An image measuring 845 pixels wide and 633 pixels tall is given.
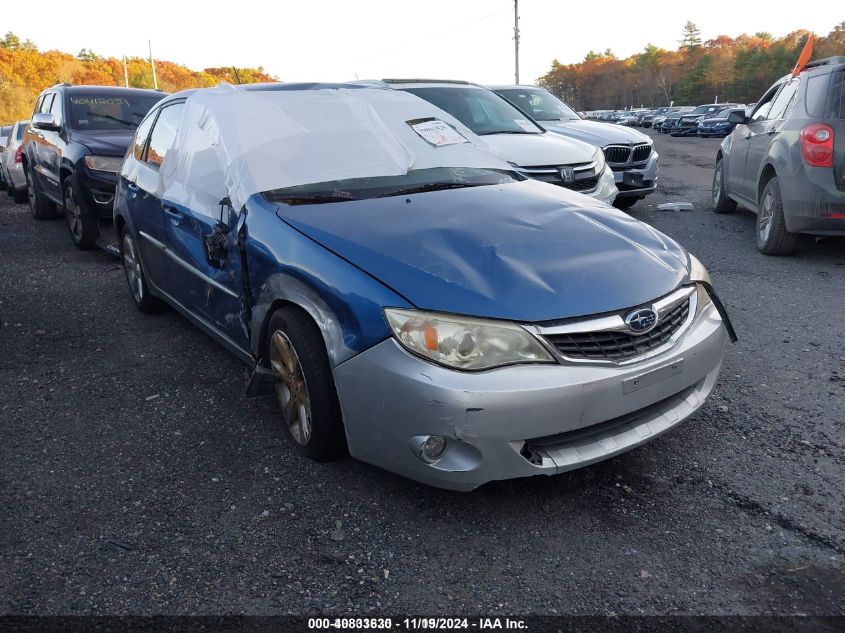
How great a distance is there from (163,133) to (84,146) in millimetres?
3449

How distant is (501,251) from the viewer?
267cm

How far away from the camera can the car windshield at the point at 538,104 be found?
9.29 meters

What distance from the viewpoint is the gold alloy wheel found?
284 cm

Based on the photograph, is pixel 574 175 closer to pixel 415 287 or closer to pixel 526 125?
pixel 526 125

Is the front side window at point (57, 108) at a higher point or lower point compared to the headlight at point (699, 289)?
higher

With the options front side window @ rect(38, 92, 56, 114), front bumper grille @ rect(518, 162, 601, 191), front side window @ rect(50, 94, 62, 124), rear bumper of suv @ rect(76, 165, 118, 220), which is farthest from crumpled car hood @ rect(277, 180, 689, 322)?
front side window @ rect(38, 92, 56, 114)

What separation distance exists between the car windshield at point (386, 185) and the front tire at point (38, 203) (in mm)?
8183

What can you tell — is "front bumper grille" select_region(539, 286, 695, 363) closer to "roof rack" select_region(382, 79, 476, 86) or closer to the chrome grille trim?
the chrome grille trim

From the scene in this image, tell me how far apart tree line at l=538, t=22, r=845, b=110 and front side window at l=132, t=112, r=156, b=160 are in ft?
243

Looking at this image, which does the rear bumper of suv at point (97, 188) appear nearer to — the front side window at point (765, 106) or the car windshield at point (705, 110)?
the front side window at point (765, 106)

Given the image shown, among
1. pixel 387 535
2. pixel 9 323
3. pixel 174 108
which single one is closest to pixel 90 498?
pixel 387 535

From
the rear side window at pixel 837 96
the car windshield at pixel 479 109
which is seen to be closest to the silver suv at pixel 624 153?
the car windshield at pixel 479 109

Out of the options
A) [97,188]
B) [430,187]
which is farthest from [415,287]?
[97,188]

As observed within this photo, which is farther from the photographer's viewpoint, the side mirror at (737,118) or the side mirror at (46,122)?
the side mirror at (46,122)
